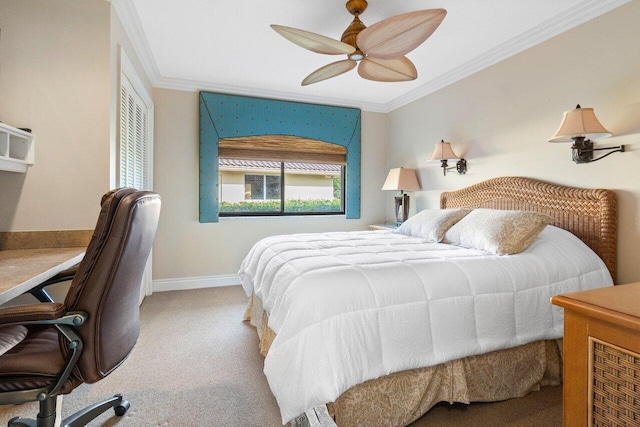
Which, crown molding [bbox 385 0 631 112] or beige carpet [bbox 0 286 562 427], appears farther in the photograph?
crown molding [bbox 385 0 631 112]

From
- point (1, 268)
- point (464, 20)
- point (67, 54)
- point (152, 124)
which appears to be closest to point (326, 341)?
point (1, 268)

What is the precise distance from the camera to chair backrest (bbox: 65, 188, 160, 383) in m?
1.13

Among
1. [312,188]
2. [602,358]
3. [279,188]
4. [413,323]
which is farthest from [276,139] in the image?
[602,358]

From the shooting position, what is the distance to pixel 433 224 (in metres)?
2.80

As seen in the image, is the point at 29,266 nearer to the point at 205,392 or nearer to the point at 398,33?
the point at 205,392

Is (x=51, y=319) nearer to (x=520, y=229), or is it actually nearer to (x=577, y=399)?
(x=577, y=399)

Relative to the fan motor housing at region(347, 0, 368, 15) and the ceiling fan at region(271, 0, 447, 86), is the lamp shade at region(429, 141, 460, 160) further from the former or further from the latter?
the fan motor housing at region(347, 0, 368, 15)

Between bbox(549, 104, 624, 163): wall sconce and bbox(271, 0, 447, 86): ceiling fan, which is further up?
bbox(271, 0, 447, 86): ceiling fan

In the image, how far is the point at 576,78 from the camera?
8.07 ft

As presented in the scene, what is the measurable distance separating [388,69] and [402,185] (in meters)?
1.73

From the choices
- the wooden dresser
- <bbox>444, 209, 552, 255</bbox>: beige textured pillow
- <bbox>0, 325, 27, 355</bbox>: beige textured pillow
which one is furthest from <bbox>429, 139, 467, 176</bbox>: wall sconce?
<bbox>0, 325, 27, 355</bbox>: beige textured pillow

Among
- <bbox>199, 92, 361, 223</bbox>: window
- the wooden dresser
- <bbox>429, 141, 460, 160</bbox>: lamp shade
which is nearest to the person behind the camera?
the wooden dresser

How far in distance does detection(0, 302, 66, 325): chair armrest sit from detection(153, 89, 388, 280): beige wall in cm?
296

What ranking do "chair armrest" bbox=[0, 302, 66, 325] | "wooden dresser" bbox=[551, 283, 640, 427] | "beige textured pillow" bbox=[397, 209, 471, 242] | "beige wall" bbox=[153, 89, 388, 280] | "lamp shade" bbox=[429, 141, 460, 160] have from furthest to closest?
"beige wall" bbox=[153, 89, 388, 280]
"lamp shade" bbox=[429, 141, 460, 160]
"beige textured pillow" bbox=[397, 209, 471, 242]
"chair armrest" bbox=[0, 302, 66, 325]
"wooden dresser" bbox=[551, 283, 640, 427]
